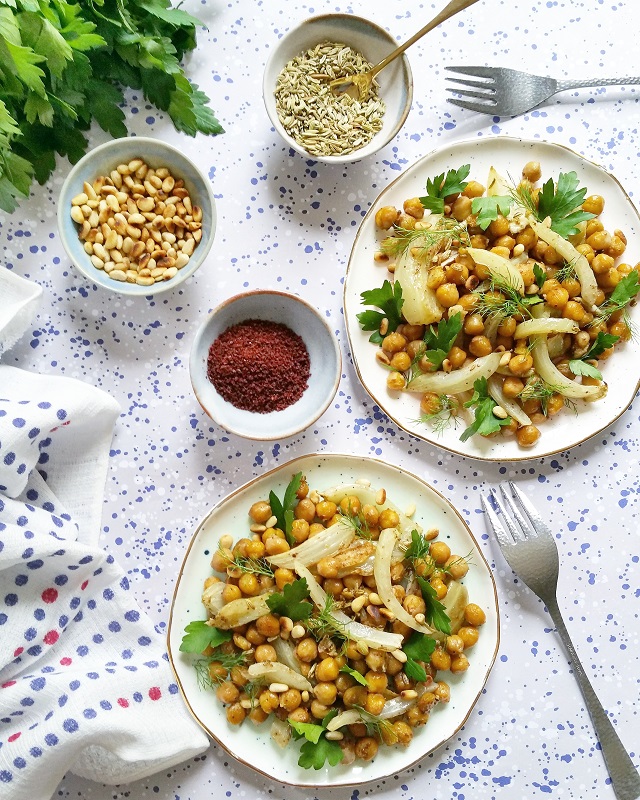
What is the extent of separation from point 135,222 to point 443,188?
0.73m

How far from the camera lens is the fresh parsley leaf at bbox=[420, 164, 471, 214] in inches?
72.3

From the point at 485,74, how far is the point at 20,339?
129 cm

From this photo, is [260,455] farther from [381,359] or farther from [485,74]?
[485,74]

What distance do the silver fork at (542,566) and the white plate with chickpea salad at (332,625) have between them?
0.09 metres

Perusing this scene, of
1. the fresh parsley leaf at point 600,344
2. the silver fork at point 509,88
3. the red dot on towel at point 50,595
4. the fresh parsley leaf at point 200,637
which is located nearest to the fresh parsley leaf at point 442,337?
the fresh parsley leaf at point 600,344

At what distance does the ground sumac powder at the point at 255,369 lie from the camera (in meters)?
1.80

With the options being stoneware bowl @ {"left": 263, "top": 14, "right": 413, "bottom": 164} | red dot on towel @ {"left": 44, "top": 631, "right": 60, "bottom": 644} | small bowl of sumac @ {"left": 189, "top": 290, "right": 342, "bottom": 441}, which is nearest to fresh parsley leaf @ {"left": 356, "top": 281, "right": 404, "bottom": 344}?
small bowl of sumac @ {"left": 189, "top": 290, "right": 342, "bottom": 441}

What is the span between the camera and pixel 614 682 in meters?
1.95

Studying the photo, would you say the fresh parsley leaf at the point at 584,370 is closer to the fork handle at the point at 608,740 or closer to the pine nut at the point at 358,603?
the fork handle at the point at 608,740

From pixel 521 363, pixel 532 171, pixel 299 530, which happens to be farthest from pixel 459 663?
pixel 532 171

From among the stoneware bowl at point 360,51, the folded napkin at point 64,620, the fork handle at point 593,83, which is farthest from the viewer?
the fork handle at point 593,83

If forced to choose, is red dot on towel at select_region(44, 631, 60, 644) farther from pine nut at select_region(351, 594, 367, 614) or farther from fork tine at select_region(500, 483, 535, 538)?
fork tine at select_region(500, 483, 535, 538)

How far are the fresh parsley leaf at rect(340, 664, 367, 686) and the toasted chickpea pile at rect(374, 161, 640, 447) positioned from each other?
2.00 feet

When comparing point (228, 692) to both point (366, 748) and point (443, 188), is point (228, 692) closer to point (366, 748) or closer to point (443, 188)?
point (366, 748)
